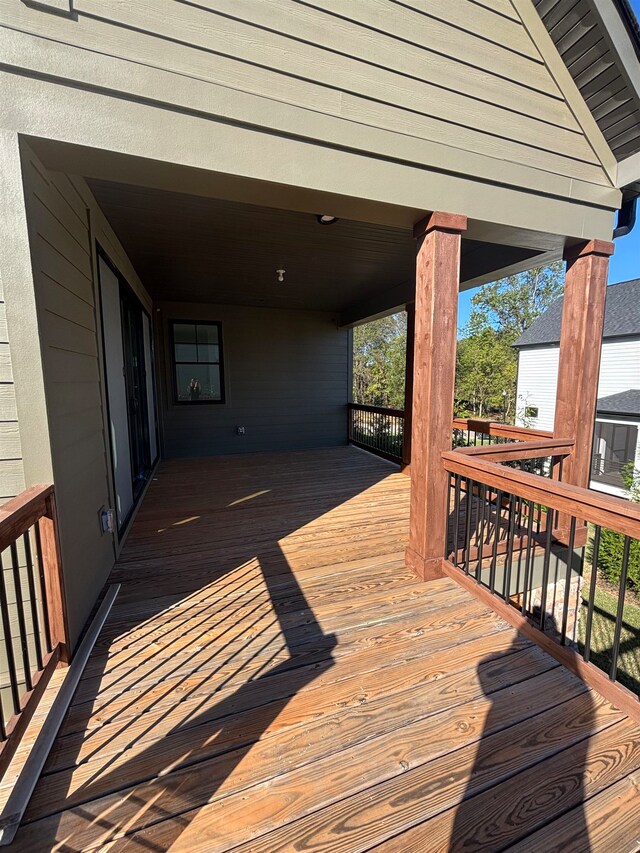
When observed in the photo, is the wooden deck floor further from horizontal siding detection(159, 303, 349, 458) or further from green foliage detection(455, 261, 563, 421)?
green foliage detection(455, 261, 563, 421)

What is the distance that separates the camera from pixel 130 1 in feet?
5.21

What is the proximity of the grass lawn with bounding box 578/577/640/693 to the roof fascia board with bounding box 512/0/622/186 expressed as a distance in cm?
512

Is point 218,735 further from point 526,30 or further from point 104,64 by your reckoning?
point 526,30

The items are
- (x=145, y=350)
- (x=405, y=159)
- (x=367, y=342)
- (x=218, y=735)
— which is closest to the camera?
(x=218, y=735)

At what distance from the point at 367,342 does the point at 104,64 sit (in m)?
19.0

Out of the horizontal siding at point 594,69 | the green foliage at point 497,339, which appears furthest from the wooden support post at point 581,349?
the green foliage at point 497,339

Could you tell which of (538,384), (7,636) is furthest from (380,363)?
(7,636)

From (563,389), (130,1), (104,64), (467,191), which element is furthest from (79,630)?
(563,389)

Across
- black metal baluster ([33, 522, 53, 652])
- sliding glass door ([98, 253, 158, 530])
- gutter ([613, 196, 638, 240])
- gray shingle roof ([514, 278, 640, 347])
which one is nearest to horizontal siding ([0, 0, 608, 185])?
gutter ([613, 196, 638, 240])

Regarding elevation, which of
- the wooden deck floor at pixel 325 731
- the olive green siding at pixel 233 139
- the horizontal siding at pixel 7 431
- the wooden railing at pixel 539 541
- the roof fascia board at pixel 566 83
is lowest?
the wooden deck floor at pixel 325 731

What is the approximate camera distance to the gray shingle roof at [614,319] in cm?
1209

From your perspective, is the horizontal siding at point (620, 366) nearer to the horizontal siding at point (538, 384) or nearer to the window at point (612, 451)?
the window at point (612, 451)

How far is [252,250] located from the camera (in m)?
3.84

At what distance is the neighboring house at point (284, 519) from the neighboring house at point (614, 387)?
9.89 meters
